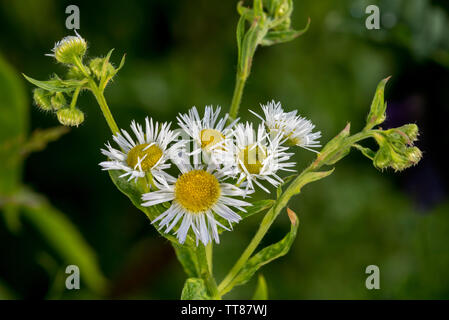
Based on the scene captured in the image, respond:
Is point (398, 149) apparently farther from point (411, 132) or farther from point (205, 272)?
point (205, 272)

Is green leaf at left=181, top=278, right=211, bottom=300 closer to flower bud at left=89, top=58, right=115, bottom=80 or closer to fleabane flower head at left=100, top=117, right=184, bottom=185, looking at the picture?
fleabane flower head at left=100, top=117, right=184, bottom=185

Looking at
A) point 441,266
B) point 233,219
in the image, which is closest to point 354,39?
point 441,266

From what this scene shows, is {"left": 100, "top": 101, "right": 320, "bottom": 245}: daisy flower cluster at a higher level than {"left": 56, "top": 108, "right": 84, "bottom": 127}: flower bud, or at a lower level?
lower

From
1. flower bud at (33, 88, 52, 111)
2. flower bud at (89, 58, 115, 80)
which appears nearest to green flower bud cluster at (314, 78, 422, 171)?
flower bud at (89, 58, 115, 80)

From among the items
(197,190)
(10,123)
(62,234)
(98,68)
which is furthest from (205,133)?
(62,234)

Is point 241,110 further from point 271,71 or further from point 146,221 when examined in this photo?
point 146,221

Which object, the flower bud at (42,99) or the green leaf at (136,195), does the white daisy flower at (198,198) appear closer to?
the green leaf at (136,195)
